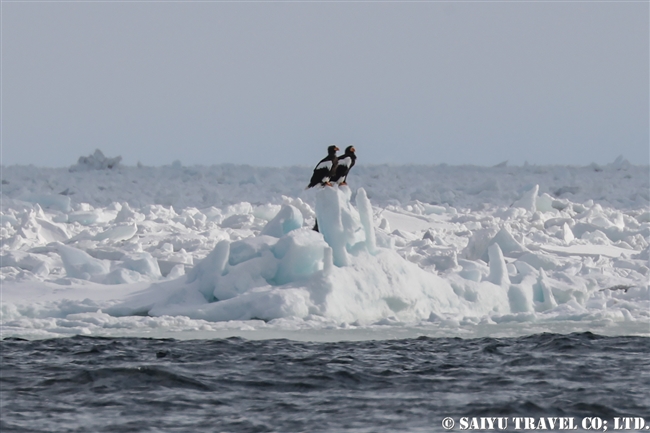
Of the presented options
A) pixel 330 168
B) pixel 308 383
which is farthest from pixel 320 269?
pixel 308 383

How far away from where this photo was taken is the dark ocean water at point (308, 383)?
607 cm

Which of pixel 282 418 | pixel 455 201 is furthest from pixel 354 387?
pixel 455 201

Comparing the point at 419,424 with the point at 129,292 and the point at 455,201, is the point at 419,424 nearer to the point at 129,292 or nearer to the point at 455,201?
the point at 129,292

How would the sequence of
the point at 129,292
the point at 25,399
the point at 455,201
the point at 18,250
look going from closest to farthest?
1. the point at 25,399
2. the point at 129,292
3. the point at 18,250
4. the point at 455,201

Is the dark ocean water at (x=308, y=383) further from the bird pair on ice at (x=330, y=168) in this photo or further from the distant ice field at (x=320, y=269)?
the bird pair on ice at (x=330, y=168)

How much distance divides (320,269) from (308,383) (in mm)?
3539

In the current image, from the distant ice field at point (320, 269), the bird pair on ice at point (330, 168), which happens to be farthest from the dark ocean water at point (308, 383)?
the bird pair on ice at point (330, 168)

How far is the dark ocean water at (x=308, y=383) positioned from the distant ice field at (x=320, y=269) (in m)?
0.73

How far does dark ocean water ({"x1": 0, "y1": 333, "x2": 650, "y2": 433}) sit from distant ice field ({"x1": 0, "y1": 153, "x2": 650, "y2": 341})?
0.73 meters

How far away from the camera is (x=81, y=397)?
21.6 feet

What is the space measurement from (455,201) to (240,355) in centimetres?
1362

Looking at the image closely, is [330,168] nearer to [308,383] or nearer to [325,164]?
[325,164]

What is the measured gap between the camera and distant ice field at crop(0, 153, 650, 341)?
9.92 meters

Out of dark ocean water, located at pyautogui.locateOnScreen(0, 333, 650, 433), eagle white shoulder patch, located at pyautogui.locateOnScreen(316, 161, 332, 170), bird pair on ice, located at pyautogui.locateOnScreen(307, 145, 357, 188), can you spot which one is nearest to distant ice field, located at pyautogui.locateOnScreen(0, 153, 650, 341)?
bird pair on ice, located at pyautogui.locateOnScreen(307, 145, 357, 188)
